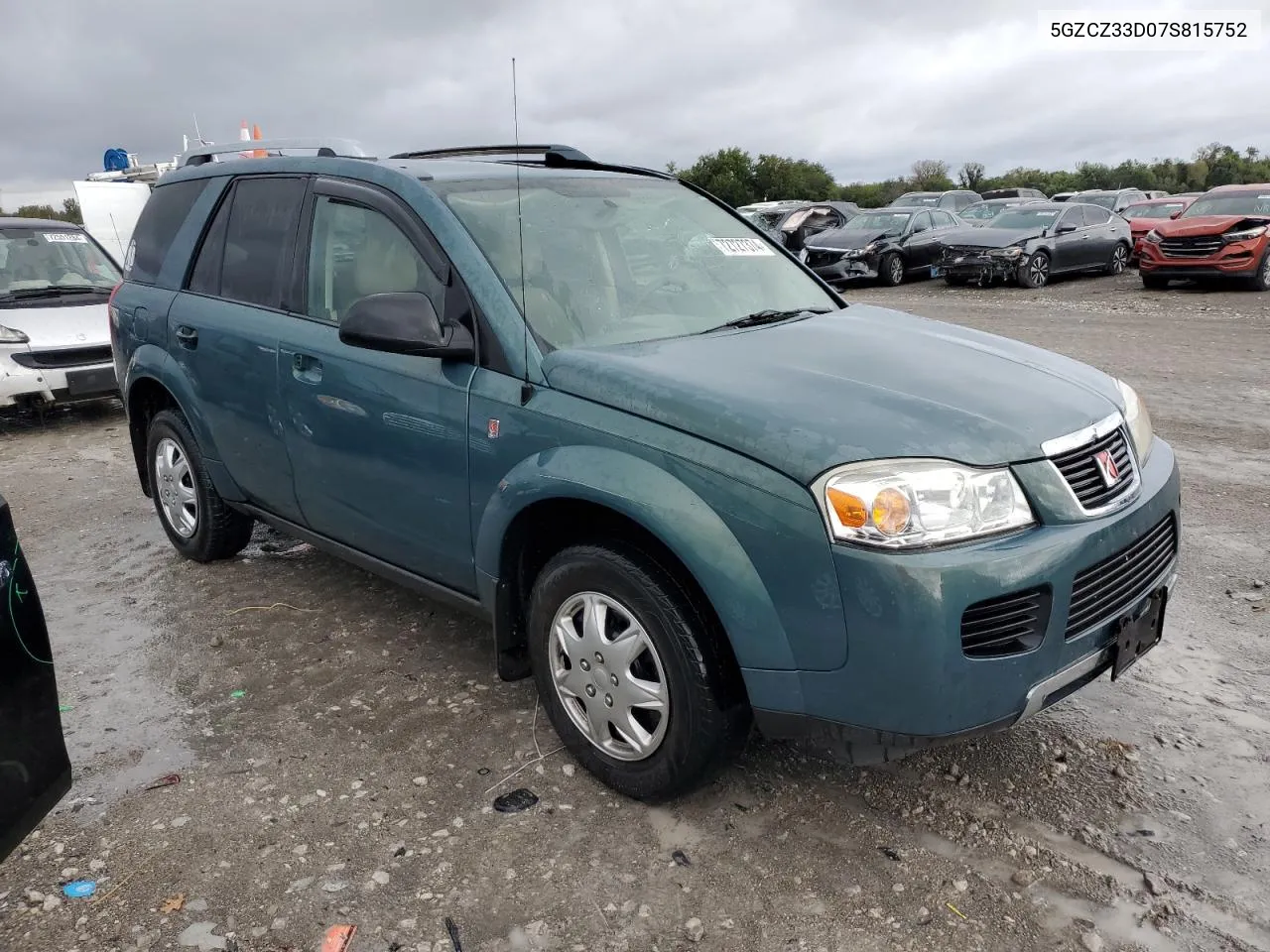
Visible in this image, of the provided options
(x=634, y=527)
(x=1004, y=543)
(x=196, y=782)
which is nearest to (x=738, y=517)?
(x=634, y=527)

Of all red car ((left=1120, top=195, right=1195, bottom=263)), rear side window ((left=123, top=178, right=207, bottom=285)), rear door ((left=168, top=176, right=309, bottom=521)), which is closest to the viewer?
rear door ((left=168, top=176, right=309, bottom=521))

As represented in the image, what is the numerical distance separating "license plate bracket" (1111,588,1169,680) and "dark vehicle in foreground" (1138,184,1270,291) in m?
15.4

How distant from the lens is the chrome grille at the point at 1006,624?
90.6 inches

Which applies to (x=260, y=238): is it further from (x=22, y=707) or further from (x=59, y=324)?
(x=59, y=324)

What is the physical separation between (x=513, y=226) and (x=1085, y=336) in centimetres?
1018

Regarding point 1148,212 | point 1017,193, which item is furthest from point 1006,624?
point 1017,193

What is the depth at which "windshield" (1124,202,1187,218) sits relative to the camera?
69.9 ft

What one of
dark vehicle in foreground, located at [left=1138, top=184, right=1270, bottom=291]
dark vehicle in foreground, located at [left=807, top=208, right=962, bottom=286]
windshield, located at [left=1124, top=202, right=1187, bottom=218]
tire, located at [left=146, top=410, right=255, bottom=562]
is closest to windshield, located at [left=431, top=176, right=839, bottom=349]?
tire, located at [left=146, top=410, right=255, bottom=562]

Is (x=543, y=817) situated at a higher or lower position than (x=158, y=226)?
lower

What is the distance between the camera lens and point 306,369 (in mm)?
3662

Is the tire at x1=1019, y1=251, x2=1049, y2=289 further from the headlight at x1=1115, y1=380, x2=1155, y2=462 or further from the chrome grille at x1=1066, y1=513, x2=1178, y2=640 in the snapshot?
the chrome grille at x1=1066, y1=513, x2=1178, y2=640

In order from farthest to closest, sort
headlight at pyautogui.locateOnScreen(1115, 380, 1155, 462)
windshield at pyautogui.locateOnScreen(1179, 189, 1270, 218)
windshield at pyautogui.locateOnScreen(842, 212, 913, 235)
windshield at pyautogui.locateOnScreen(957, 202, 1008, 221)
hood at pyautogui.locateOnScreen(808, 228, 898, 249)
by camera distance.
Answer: windshield at pyautogui.locateOnScreen(957, 202, 1008, 221)
windshield at pyautogui.locateOnScreen(842, 212, 913, 235)
hood at pyautogui.locateOnScreen(808, 228, 898, 249)
windshield at pyautogui.locateOnScreen(1179, 189, 1270, 218)
headlight at pyautogui.locateOnScreen(1115, 380, 1155, 462)

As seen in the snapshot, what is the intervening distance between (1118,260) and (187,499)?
18.8 m

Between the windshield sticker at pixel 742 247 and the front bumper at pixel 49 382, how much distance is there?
21.8 ft
